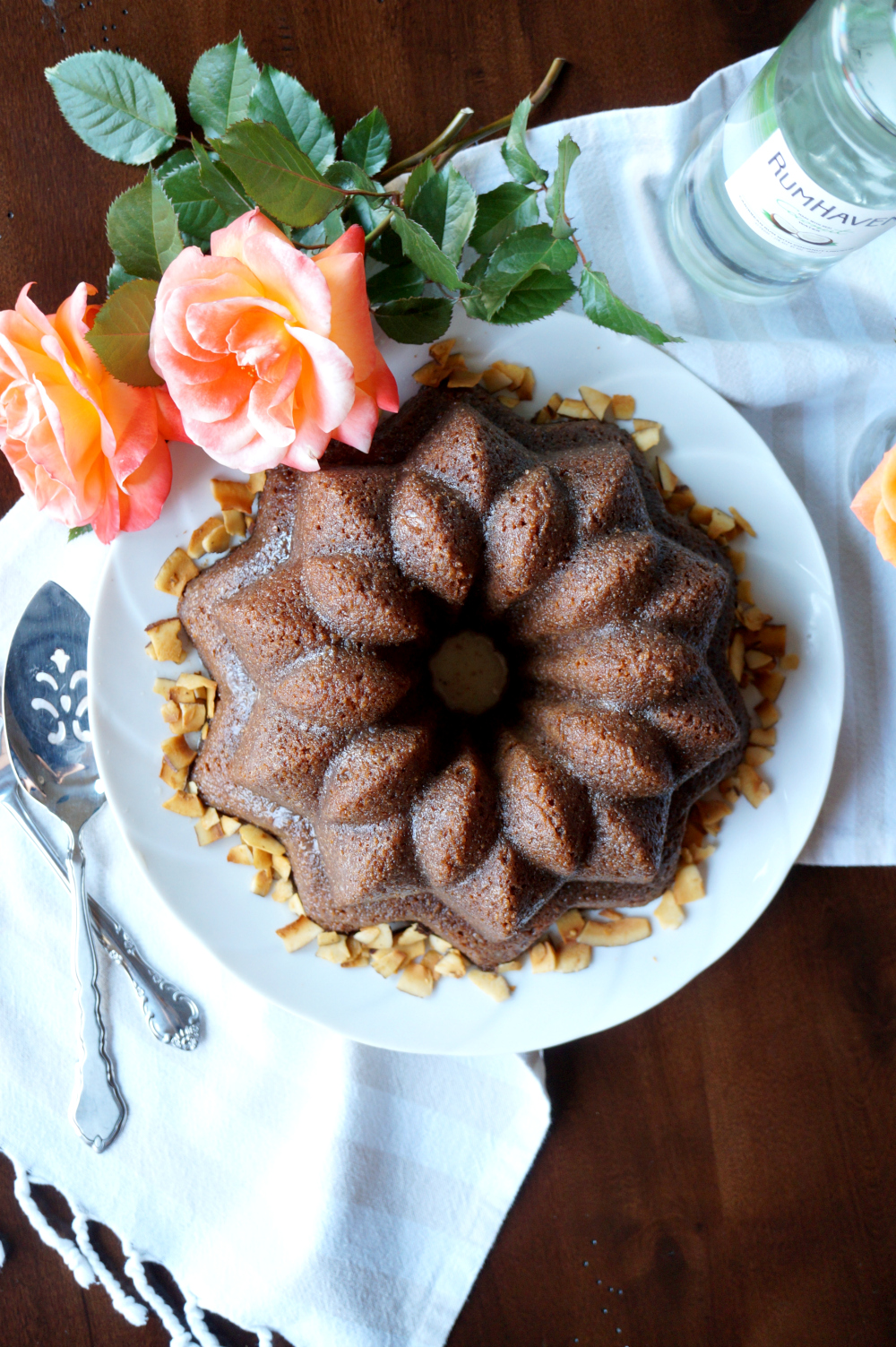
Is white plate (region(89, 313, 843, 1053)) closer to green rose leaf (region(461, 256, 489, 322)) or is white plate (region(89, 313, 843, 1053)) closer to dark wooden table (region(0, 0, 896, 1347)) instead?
green rose leaf (region(461, 256, 489, 322))

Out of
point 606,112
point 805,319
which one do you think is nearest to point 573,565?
point 805,319

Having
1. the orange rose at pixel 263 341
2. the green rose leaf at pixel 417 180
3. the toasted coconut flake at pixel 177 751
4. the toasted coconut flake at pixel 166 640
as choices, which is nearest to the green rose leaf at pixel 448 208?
the green rose leaf at pixel 417 180

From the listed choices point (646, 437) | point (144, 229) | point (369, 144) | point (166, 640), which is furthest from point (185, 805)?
point (369, 144)

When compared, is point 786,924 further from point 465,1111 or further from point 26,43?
point 26,43

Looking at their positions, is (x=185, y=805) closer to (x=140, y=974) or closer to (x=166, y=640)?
(x=166, y=640)

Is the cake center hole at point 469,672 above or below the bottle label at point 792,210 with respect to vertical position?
below

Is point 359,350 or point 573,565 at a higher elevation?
point 359,350

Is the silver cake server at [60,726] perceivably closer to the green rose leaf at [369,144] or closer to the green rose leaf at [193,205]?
the green rose leaf at [193,205]
